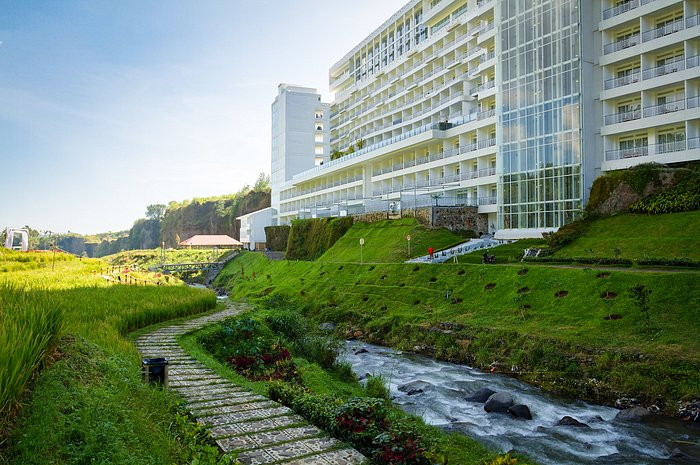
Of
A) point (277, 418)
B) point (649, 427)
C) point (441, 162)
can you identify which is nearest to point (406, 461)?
point (277, 418)

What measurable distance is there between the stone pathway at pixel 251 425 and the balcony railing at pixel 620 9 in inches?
1307

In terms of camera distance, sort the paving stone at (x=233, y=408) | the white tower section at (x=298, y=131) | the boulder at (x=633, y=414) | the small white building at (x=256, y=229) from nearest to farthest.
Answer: the paving stone at (x=233, y=408)
the boulder at (x=633, y=414)
the white tower section at (x=298, y=131)
the small white building at (x=256, y=229)

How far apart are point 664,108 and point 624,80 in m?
3.20

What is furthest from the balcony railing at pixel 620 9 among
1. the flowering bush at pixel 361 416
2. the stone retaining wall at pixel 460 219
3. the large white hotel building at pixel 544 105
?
the flowering bush at pixel 361 416

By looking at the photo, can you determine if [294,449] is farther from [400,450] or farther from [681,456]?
[681,456]

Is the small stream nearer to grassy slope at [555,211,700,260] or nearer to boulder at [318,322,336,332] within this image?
boulder at [318,322,336,332]

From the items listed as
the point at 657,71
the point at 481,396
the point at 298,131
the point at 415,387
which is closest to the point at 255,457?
the point at 481,396

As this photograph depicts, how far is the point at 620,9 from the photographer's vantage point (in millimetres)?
31203

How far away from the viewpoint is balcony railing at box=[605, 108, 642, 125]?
30.7 metres

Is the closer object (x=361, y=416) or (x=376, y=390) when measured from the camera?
(x=361, y=416)

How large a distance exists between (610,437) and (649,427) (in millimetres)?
1307

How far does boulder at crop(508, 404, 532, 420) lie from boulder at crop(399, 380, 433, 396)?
2967 millimetres

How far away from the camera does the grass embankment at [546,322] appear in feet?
46.2

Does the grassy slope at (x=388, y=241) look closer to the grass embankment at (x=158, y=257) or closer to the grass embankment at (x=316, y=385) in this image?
the grass embankment at (x=316, y=385)
